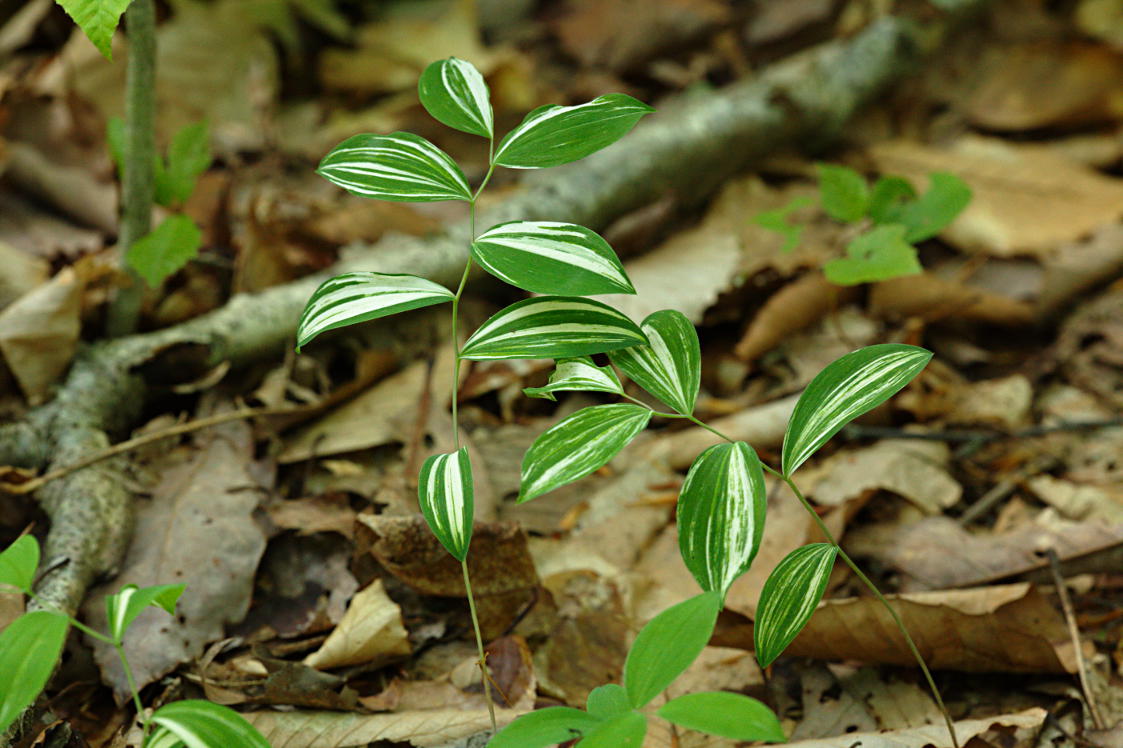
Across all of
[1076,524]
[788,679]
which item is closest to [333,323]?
[788,679]

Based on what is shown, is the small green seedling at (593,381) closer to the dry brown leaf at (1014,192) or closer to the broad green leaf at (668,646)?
the broad green leaf at (668,646)

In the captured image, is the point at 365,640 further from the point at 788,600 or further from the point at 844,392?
the point at 844,392

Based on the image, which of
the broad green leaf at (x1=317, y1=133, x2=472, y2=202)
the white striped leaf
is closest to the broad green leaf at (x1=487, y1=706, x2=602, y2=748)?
the white striped leaf

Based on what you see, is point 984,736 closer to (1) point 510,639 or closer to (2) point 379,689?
(1) point 510,639

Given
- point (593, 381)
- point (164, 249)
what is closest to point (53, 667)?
point (593, 381)

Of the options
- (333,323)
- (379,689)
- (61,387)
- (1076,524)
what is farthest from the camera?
(61,387)

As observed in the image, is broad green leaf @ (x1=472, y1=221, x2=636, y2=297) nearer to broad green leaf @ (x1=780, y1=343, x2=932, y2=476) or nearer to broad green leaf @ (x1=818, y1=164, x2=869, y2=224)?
broad green leaf @ (x1=780, y1=343, x2=932, y2=476)
